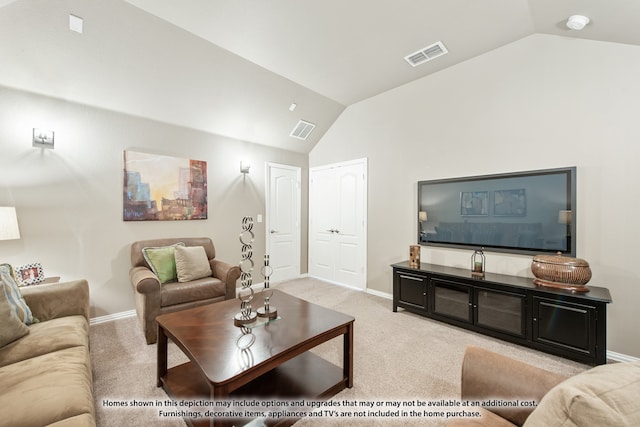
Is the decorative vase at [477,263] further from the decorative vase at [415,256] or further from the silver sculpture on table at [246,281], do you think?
the silver sculpture on table at [246,281]

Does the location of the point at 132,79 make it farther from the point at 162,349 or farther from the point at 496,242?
the point at 496,242

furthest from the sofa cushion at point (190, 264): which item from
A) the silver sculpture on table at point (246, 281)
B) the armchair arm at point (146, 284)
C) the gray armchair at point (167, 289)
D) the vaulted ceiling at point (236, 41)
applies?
the vaulted ceiling at point (236, 41)

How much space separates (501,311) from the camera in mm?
2713

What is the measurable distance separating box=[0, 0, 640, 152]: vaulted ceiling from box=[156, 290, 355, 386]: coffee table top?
104 inches

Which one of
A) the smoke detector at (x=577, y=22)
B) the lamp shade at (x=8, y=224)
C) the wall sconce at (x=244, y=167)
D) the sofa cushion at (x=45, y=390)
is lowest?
the sofa cushion at (x=45, y=390)

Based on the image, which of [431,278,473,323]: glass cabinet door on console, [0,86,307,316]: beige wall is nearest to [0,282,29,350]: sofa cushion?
[0,86,307,316]: beige wall

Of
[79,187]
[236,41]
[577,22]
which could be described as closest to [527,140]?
[577,22]

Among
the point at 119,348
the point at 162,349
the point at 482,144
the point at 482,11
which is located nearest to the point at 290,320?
the point at 162,349

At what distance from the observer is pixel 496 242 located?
120 inches

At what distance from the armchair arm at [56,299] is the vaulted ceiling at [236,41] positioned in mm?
2118

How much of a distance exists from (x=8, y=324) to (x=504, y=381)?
8.77 ft

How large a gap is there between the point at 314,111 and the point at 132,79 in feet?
8.19

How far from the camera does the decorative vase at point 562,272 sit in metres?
2.37

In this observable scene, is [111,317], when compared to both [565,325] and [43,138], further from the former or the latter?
[565,325]
